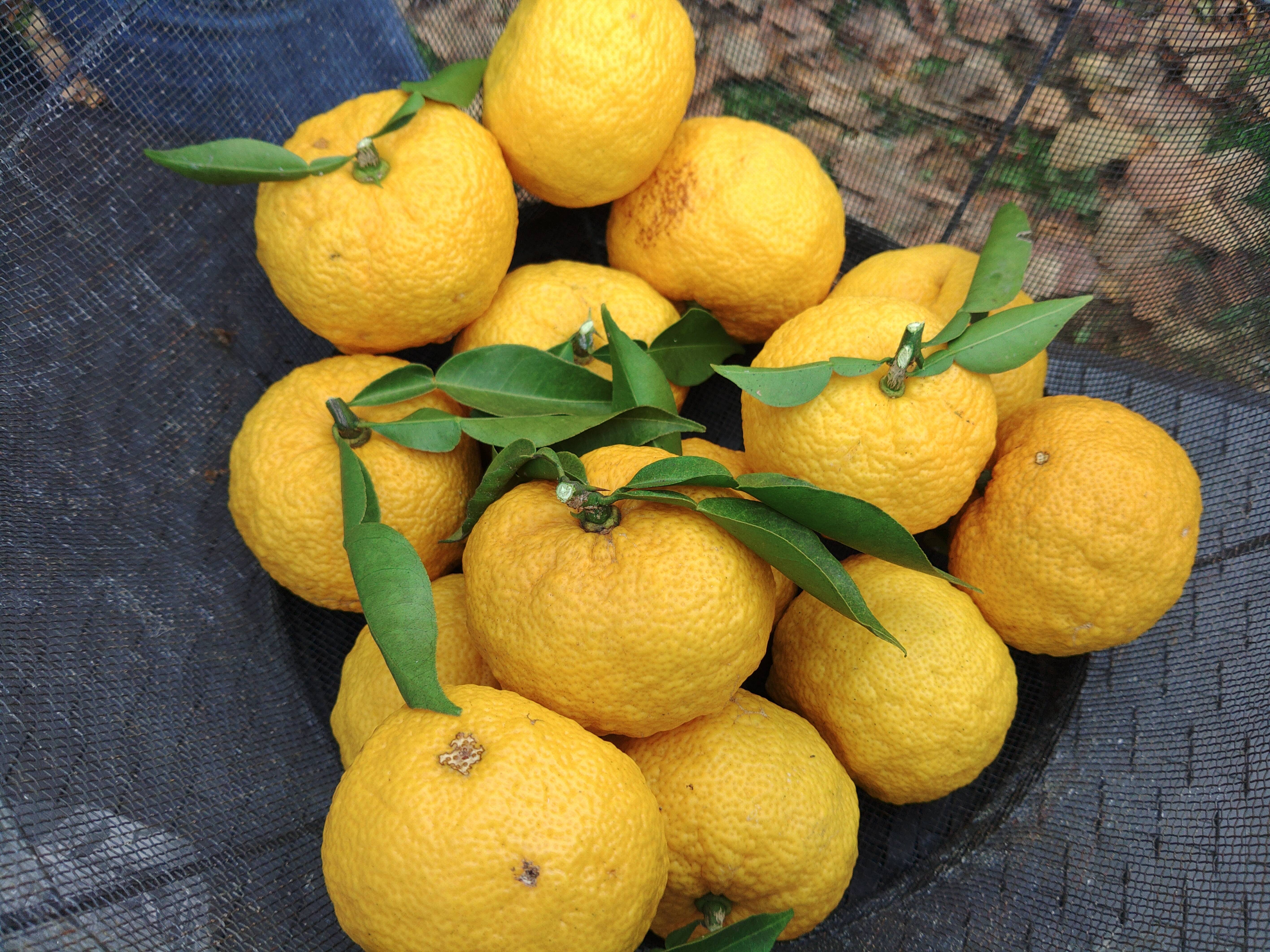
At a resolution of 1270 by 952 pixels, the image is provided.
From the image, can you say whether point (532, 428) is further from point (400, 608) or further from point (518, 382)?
point (400, 608)

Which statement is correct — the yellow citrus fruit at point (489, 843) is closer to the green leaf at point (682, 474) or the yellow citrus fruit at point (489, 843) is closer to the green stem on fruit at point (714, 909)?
the green stem on fruit at point (714, 909)

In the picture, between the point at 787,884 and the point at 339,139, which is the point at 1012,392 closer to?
the point at 787,884

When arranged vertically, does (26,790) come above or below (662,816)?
below

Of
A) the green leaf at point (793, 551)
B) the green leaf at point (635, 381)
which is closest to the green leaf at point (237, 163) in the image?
the green leaf at point (635, 381)

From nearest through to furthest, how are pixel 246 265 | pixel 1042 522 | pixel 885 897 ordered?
pixel 1042 522, pixel 885 897, pixel 246 265

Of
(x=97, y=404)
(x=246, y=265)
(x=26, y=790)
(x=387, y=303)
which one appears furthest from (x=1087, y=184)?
(x=26, y=790)

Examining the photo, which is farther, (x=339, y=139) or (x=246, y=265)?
(x=246, y=265)
